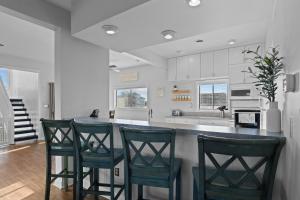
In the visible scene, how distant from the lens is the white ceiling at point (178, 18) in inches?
72.2

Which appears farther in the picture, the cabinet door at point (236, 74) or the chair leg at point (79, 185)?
the cabinet door at point (236, 74)

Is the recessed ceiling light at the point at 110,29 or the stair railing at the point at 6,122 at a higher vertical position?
the recessed ceiling light at the point at 110,29

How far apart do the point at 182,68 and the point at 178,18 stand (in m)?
3.32

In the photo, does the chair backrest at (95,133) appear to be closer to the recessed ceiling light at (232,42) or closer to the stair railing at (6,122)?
the recessed ceiling light at (232,42)

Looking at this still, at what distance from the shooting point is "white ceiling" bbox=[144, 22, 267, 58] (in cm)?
339

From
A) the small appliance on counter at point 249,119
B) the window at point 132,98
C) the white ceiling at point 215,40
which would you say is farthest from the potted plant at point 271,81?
the window at point 132,98

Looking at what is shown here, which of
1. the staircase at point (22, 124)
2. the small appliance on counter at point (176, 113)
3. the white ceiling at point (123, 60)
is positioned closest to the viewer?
the white ceiling at point (123, 60)

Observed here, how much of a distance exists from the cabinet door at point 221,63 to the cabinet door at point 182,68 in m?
0.81

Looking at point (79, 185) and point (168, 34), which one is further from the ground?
point (168, 34)

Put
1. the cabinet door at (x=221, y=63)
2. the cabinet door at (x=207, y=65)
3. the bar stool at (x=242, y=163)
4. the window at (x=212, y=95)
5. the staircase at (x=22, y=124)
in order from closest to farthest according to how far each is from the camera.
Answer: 1. the bar stool at (x=242, y=163)
2. the cabinet door at (x=221, y=63)
3. the cabinet door at (x=207, y=65)
4. the window at (x=212, y=95)
5. the staircase at (x=22, y=124)

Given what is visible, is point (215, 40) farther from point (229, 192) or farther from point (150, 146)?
point (229, 192)

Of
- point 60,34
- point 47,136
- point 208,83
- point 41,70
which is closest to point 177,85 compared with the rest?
point 208,83

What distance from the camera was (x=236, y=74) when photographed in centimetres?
437

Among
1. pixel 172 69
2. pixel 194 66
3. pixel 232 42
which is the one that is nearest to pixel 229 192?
pixel 232 42
